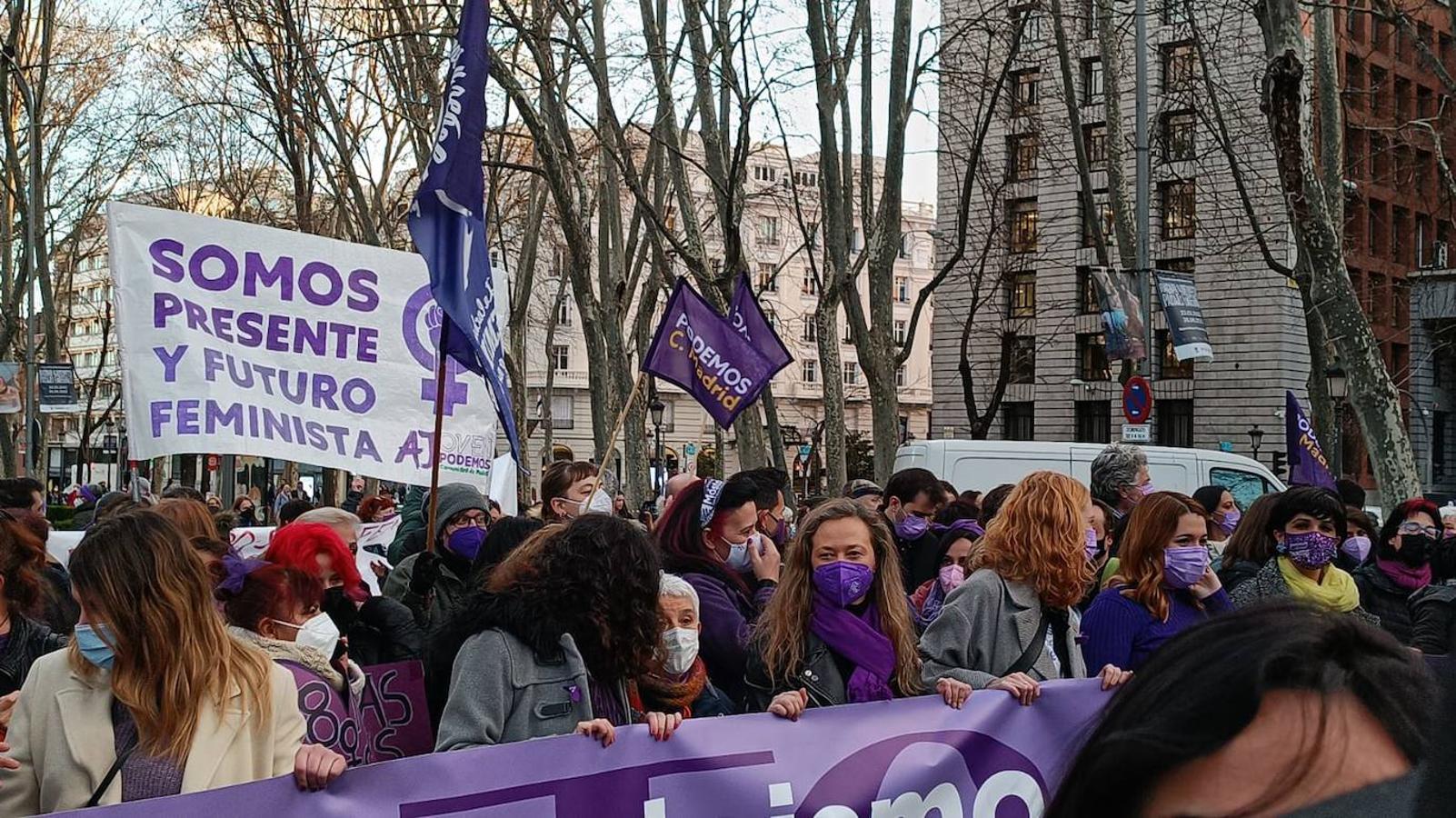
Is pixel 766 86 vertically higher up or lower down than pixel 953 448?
higher up

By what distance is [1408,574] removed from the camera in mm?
7473

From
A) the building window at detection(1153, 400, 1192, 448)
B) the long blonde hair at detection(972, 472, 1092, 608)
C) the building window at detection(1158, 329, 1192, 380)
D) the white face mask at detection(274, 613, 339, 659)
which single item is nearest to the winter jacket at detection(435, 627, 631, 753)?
the white face mask at detection(274, 613, 339, 659)

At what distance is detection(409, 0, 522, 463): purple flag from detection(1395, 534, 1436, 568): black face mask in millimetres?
4292

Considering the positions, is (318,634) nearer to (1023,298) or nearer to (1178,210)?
(1178,210)

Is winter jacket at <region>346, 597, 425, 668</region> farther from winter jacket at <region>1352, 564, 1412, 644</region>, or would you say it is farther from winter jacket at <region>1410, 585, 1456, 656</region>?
winter jacket at <region>1352, 564, 1412, 644</region>

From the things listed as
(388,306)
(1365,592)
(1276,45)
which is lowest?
(1365,592)

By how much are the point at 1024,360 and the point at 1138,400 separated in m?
36.2

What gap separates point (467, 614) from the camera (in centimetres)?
420

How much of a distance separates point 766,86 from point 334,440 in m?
8.20

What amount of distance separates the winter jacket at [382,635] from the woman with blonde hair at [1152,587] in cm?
235

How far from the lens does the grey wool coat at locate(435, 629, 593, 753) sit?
399 centimetres

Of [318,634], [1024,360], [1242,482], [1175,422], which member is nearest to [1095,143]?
[1024,360]

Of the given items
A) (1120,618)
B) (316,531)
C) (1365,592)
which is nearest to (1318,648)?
(1120,618)

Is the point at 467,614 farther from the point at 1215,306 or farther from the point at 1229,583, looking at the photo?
the point at 1215,306
